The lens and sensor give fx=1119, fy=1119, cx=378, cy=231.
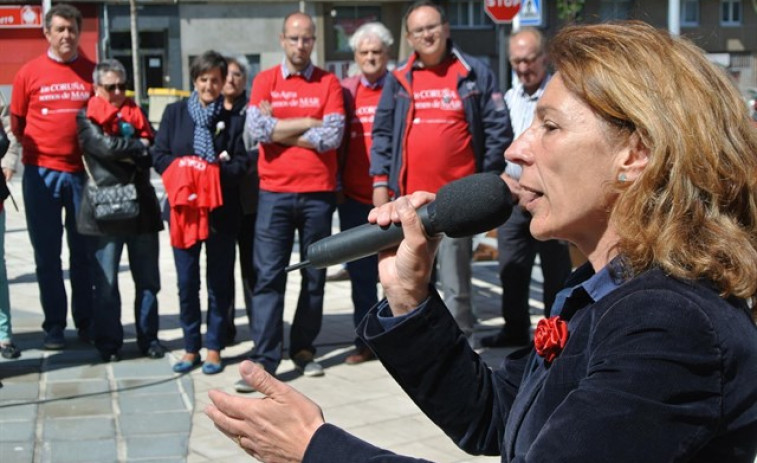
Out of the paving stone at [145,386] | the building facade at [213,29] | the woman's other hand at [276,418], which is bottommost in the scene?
the paving stone at [145,386]

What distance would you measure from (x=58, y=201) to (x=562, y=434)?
19.5ft

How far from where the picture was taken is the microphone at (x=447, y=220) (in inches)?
86.4

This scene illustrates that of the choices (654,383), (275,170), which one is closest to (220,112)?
(275,170)

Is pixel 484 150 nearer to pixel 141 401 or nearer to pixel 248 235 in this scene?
pixel 248 235

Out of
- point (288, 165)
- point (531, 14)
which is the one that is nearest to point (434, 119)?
point (288, 165)

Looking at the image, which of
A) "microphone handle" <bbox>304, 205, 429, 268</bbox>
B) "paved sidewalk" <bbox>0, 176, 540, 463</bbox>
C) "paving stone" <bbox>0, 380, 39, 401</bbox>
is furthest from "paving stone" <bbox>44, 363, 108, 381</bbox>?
"microphone handle" <bbox>304, 205, 429, 268</bbox>

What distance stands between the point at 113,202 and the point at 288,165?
42.2 inches

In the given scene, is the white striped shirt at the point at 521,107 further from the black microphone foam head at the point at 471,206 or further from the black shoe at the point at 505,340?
the black microphone foam head at the point at 471,206

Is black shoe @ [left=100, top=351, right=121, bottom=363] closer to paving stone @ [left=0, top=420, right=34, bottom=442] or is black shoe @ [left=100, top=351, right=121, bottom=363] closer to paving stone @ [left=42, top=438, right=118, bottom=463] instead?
paving stone @ [left=0, top=420, right=34, bottom=442]

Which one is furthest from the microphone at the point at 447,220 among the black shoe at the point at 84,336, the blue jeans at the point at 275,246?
the black shoe at the point at 84,336

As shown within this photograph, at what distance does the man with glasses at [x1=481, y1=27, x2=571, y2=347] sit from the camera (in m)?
7.31

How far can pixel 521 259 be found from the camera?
745cm

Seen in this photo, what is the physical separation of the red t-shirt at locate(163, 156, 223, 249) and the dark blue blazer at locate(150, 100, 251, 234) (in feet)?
0.27

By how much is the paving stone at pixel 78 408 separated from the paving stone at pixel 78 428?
0.27ft
